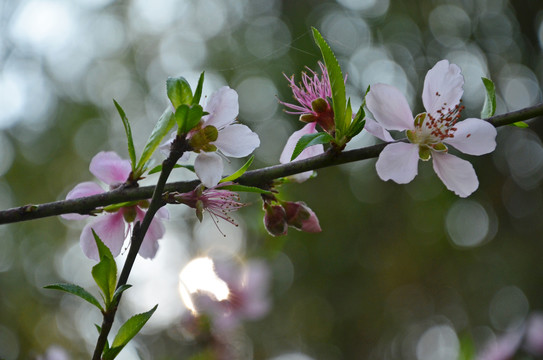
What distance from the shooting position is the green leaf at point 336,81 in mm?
656

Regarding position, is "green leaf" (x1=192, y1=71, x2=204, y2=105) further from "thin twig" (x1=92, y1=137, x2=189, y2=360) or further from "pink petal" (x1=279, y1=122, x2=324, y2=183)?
"pink petal" (x1=279, y1=122, x2=324, y2=183)

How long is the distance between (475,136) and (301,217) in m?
0.26

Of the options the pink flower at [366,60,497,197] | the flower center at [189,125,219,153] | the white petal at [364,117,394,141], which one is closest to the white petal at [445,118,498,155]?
the pink flower at [366,60,497,197]

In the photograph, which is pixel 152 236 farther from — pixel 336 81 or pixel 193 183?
pixel 336 81

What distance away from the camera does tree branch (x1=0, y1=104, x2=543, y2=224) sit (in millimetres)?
571

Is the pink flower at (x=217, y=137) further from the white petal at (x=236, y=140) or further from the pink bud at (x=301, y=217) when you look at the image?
the pink bud at (x=301, y=217)

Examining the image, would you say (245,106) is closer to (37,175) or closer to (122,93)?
(122,93)

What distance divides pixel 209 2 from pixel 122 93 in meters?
1.23

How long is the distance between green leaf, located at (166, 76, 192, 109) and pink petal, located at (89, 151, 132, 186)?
189 millimetres

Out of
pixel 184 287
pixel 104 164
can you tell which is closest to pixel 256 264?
pixel 184 287

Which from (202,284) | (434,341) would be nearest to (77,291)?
(202,284)

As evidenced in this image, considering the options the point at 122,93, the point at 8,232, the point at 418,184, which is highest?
the point at 122,93

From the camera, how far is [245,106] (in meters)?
4.55

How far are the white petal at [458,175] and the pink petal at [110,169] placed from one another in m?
0.45
